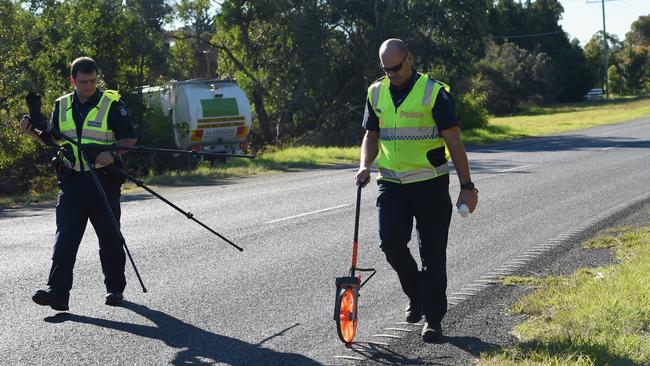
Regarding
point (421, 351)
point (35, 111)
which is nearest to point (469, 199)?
point (421, 351)

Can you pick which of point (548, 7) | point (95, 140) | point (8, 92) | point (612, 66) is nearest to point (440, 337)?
point (95, 140)

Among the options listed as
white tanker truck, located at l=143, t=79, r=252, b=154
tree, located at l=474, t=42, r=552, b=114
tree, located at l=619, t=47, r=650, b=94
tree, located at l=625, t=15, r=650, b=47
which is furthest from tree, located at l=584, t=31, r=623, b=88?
white tanker truck, located at l=143, t=79, r=252, b=154

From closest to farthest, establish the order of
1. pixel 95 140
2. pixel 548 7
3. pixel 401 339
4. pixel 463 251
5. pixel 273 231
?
1. pixel 401 339
2. pixel 95 140
3. pixel 463 251
4. pixel 273 231
5. pixel 548 7

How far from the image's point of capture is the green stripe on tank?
1064 inches

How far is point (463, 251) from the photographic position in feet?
32.9

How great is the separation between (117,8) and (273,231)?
57.0 feet

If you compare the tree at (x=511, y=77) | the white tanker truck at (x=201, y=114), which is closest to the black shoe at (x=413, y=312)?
the white tanker truck at (x=201, y=114)

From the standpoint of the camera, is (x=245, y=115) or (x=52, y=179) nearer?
(x=52, y=179)

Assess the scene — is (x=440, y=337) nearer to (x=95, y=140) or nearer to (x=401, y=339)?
(x=401, y=339)

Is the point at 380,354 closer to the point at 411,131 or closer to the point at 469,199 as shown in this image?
the point at 469,199

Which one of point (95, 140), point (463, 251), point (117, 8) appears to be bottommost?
point (463, 251)

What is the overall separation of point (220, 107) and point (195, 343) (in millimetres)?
21432

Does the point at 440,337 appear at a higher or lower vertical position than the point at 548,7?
lower

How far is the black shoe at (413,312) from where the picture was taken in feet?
21.7
